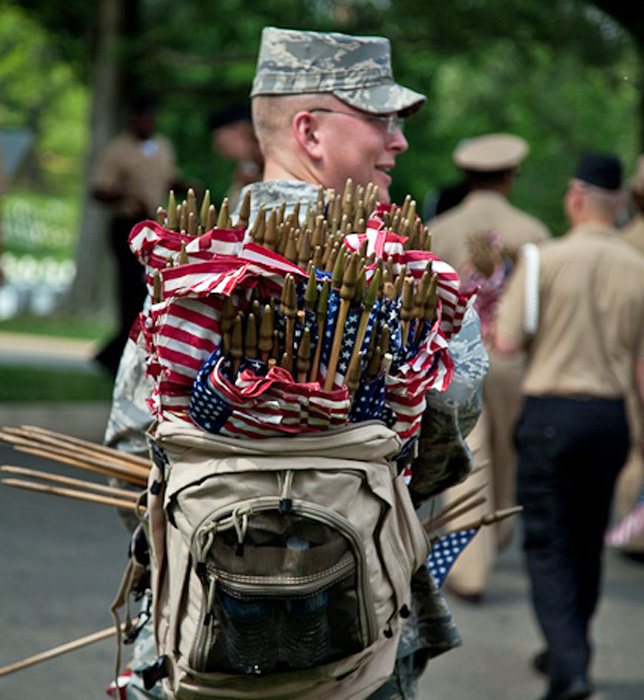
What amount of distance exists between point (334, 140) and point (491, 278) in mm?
4319

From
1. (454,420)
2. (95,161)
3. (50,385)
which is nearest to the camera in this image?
(454,420)

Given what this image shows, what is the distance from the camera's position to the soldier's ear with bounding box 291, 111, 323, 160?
3.13 meters

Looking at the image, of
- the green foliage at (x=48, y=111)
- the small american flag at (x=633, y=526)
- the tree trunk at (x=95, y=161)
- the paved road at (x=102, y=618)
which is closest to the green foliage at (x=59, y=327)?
the tree trunk at (x=95, y=161)

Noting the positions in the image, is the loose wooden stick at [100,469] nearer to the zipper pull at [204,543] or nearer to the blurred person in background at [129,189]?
the zipper pull at [204,543]

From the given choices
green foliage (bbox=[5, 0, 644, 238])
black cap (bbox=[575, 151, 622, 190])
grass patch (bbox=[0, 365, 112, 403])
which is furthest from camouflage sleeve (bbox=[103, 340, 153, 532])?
grass patch (bbox=[0, 365, 112, 403])

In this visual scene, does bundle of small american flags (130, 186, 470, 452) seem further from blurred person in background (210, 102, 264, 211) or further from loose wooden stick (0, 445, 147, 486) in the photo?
blurred person in background (210, 102, 264, 211)

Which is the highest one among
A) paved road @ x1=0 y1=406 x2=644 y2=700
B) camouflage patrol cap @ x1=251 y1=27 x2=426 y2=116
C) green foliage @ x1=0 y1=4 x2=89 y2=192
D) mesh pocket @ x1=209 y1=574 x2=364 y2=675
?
camouflage patrol cap @ x1=251 y1=27 x2=426 y2=116

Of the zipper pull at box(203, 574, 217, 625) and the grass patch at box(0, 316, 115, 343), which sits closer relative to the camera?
the zipper pull at box(203, 574, 217, 625)

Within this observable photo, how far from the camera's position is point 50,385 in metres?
13.7

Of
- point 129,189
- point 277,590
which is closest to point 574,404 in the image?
point 277,590

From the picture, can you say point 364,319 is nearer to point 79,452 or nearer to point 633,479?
point 79,452

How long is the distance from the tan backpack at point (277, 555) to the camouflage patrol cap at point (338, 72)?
0.91 m

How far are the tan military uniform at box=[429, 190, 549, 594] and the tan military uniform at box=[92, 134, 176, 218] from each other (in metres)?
4.88

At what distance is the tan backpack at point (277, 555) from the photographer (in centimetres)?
246
